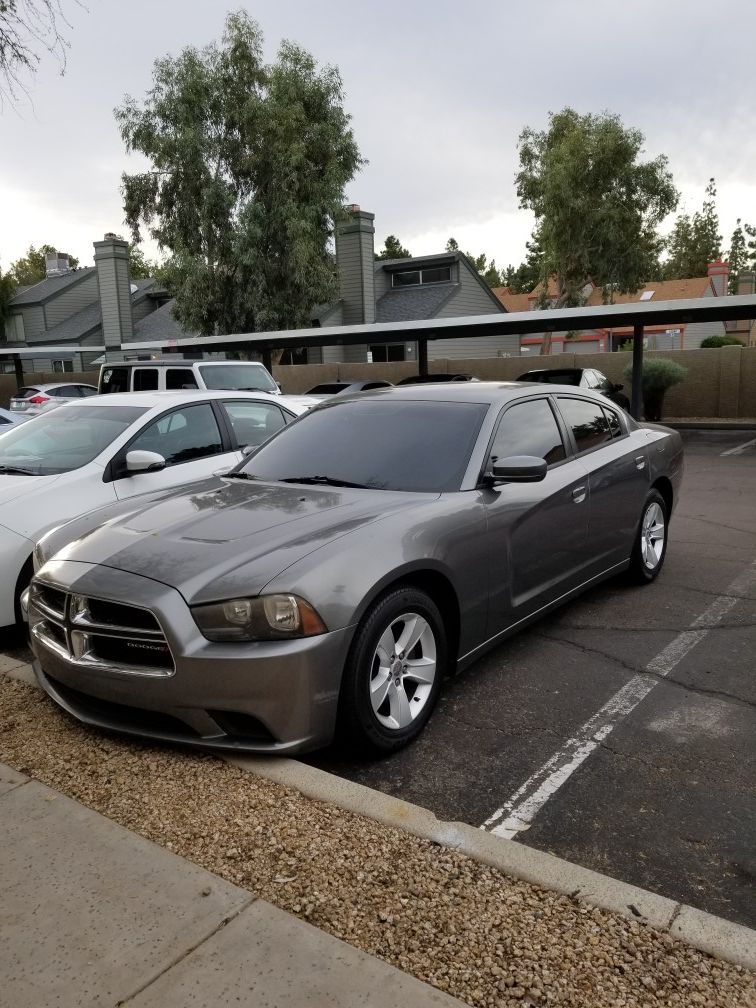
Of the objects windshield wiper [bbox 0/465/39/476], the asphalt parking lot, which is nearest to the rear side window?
windshield wiper [bbox 0/465/39/476]

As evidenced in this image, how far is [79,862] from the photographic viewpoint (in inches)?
111

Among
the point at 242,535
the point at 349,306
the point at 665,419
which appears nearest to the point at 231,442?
the point at 242,535

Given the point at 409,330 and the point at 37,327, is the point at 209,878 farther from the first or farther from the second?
the point at 37,327

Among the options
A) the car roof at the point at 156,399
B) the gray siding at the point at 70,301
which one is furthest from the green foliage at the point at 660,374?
the gray siding at the point at 70,301

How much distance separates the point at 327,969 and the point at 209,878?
0.58m

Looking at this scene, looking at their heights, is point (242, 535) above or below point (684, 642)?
above

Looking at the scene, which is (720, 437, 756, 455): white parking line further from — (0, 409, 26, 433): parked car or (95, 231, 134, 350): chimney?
(95, 231, 134, 350): chimney

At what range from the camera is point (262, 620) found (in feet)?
10.8

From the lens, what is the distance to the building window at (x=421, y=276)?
108 ft

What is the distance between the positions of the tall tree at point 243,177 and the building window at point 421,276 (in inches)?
252

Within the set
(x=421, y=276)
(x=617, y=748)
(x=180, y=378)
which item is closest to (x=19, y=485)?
(x=617, y=748)

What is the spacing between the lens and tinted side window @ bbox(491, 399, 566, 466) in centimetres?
472

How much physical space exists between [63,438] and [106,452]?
0.54m

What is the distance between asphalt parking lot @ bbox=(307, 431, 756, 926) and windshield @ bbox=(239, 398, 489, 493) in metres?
1.20
